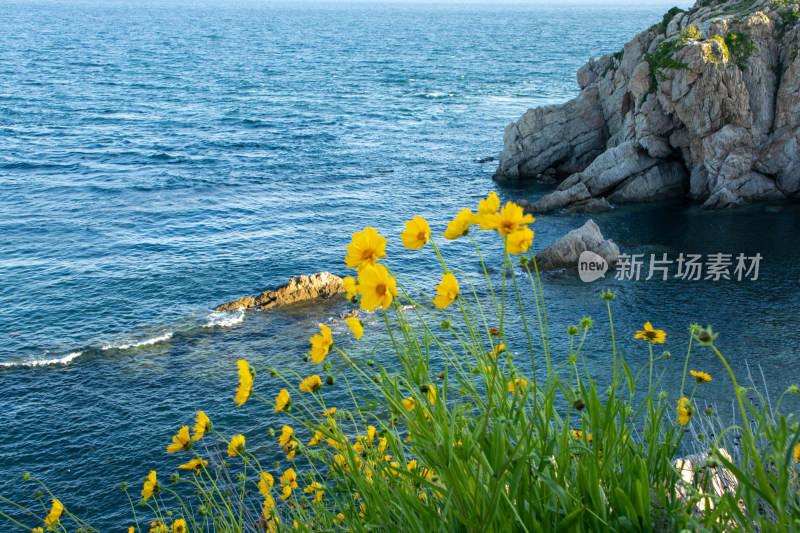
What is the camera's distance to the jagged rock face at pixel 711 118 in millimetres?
34500

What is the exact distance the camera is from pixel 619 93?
1671 inches

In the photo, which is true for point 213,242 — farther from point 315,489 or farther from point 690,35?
point 315,489

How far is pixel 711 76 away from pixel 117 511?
33636mm

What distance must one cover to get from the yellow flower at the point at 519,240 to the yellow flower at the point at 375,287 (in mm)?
789

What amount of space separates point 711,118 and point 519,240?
3562 centimetres

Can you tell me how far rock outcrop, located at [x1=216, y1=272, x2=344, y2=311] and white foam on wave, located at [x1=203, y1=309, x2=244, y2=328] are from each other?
392mm

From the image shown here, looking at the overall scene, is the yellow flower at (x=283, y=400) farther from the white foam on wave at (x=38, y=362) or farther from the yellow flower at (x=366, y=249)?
the white foam on wave at (x=38, y=362)

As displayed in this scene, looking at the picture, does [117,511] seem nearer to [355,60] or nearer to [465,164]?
[465,164]

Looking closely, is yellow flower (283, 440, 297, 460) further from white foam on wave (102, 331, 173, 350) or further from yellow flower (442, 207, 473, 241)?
white foam on wave (102, 331, 173, 350)

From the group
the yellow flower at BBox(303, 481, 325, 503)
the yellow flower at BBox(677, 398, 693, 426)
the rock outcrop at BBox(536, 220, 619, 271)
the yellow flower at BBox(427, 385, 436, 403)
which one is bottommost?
the rock outcrop at BBox(536, 220, 619, 271)

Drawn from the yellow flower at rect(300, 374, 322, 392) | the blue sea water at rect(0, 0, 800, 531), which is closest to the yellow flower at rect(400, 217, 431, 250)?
the yellow flower at rect(300, 374, 322, 392)

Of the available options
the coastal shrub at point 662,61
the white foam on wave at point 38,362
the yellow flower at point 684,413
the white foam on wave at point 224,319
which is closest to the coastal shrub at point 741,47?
the coastal shrub at point 662,61

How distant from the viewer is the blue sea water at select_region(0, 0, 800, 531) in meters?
20.0

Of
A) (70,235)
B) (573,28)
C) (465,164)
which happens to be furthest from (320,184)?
(573,28)
